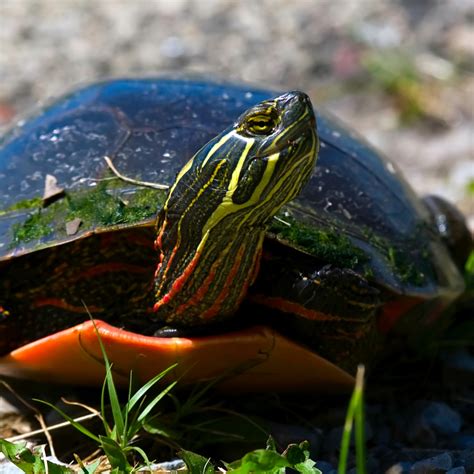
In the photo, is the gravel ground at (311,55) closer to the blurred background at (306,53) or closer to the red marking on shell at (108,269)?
the blurred background at (306,53)

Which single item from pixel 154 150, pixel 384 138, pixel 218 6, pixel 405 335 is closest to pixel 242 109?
pixel 154 150

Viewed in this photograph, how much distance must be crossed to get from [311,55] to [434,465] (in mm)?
4774

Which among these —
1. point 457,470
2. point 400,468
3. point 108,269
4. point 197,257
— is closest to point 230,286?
point 197,257

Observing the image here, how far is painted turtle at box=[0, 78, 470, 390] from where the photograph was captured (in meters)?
2.37

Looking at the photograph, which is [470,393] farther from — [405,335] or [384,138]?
[384,138]

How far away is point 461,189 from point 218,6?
11.4 feet

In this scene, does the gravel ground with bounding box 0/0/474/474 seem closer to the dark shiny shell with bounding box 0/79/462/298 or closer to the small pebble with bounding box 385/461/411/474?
the dark shiny shell with bounding box 0/79/462/298

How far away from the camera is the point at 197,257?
2445mm

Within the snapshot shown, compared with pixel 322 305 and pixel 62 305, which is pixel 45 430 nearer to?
pixel 62 305

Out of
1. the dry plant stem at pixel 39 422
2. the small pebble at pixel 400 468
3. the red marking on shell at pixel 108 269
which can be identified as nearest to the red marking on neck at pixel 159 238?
the red marking on shell at pixel 108 269

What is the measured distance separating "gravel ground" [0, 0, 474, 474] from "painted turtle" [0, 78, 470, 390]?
1.89 meters

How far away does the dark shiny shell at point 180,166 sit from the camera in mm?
2633

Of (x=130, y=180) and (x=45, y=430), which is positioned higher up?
(x=130, y=180)

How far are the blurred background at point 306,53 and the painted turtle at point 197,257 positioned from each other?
2.34 meters
